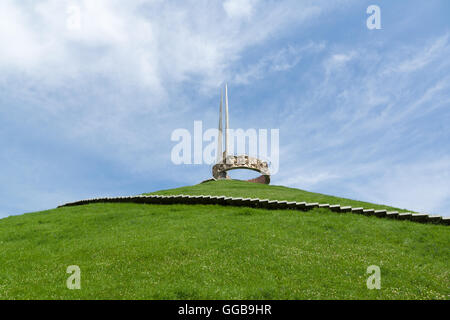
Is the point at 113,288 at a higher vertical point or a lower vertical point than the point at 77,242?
lower

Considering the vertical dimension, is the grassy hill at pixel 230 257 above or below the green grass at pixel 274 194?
below

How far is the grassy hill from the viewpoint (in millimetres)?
10555

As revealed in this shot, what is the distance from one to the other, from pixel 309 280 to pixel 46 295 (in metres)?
8.86

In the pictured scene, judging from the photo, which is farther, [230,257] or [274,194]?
[274,194]

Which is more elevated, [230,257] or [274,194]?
[274,194]

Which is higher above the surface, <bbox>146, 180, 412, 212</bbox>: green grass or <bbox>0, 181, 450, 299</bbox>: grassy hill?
→ <bbox>146, 180, 412, 212</bbox>: green grass

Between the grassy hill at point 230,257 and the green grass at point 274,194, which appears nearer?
the grassy hill at point 230,257

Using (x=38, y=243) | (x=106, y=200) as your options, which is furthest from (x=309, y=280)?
(x=106, y=200)

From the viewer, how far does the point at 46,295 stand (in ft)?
34.2

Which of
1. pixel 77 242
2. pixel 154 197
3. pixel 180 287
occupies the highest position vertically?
pixel 154 197

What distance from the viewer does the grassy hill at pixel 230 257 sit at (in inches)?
416

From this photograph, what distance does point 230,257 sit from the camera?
13133 mm

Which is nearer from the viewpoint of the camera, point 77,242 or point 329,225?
point 77,242
